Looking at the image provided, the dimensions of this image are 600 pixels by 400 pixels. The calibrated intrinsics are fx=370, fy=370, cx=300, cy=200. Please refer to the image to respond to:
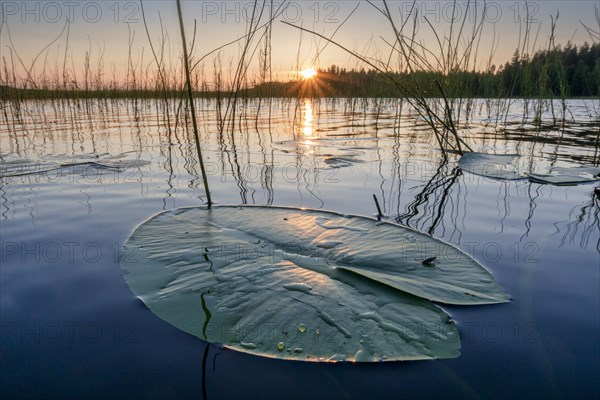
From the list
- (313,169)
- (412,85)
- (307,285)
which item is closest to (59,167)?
(313,169)

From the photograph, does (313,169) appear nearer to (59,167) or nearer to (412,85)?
(59,167)

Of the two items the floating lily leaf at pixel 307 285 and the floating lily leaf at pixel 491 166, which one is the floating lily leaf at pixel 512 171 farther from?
the floating lily leaf at pixel 307 285

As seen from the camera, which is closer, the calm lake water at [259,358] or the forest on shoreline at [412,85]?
the calm lake water at [259,358]

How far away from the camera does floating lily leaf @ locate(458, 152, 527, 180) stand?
2779mm

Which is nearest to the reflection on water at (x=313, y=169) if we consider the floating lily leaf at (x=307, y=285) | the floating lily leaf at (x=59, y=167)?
the floating lily leaf at (x=59, y=167)

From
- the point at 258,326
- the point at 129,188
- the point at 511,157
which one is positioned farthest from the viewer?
the point at 511,157

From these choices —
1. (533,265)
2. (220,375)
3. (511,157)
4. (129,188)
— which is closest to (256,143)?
(129,188)

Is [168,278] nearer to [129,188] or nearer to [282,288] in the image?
[282,288]

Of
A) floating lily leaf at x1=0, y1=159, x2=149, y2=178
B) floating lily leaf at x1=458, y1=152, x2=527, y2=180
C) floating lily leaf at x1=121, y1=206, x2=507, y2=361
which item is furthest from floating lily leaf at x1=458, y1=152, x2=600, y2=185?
floating lily leaf at x1=0, y1=159, x2=149, y2=178

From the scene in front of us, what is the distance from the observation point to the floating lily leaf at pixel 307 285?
884 mm

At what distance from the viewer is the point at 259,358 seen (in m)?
0.88

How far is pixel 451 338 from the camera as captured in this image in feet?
2.92

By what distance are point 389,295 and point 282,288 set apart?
30cm

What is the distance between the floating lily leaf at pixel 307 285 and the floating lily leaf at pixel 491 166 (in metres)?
1.69
